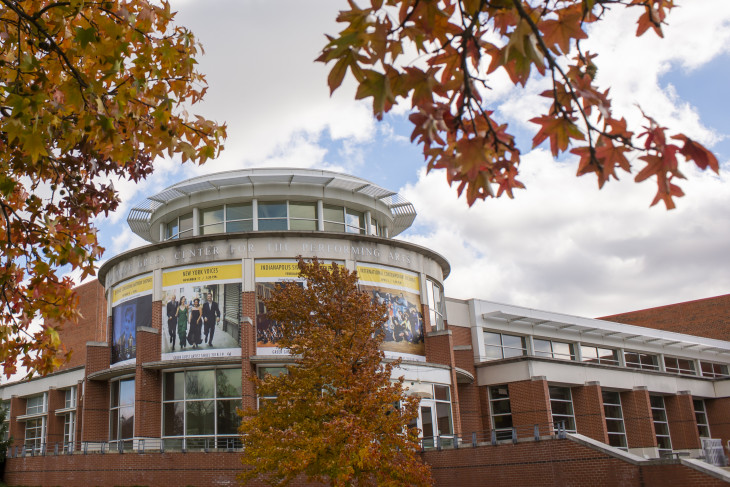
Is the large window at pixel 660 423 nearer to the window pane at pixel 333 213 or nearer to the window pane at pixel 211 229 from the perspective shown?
the window pane at pixel 333 213

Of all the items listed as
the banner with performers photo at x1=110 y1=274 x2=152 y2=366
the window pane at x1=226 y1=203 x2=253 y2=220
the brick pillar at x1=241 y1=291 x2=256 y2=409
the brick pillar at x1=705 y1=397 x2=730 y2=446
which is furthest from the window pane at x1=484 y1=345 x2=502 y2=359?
the brick pillar at x1=705 y1=397 x2=730 y2=446

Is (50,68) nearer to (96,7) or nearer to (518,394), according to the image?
Answer: (96,7)

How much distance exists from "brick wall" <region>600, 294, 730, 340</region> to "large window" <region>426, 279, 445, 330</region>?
1228 inches

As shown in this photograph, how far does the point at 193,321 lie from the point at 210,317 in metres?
0.66

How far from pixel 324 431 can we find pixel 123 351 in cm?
1468

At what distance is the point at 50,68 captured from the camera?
6.95 meters

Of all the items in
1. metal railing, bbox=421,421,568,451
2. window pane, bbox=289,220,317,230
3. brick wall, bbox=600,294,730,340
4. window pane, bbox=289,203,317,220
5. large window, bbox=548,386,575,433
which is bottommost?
metal railing, bbox=421,421,568,451

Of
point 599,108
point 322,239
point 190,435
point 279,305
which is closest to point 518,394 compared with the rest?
point 322,239

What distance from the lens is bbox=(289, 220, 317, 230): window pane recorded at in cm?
2884

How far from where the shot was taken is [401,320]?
27172 mm

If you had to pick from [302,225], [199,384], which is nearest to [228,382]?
[199,384]

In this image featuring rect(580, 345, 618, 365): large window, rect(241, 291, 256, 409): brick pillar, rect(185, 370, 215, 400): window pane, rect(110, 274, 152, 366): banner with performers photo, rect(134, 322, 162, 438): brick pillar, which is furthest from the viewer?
rect(580, 345, 618, 365): large window

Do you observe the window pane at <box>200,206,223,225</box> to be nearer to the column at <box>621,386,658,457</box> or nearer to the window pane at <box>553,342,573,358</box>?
the window pane at <box>553,342,573,358</box>

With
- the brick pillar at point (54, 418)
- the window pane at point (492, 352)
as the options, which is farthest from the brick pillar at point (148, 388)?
the window pane at point (492, 352)
